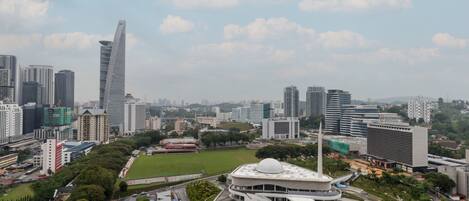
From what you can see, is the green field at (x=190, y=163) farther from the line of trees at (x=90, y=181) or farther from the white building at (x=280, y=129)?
the white building at (x=280, y=129)

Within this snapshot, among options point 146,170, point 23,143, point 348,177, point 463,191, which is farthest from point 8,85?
point 463,191

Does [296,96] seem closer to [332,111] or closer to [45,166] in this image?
[332,111]


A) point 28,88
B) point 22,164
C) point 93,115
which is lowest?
point 22,164

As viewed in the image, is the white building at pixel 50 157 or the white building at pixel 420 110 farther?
the white building at pixel 420 110

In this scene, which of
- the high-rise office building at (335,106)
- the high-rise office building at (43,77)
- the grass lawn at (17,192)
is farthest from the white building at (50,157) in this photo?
the high-rise office building at (43,77)

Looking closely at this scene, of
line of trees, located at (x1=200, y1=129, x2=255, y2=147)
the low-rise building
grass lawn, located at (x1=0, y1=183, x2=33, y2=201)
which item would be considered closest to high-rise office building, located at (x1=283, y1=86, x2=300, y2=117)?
line of trees, located at (x1=200, y1=129, x2=255, y2=147)

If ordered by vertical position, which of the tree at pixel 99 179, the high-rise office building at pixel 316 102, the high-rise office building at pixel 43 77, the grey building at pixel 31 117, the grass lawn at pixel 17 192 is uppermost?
the high-rise office building at pixel 43 77

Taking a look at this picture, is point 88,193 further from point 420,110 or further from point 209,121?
point 209,121

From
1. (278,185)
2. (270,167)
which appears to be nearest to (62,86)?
(270,167)
